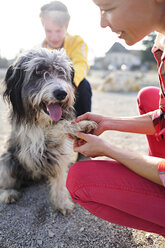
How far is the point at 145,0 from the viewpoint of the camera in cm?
133

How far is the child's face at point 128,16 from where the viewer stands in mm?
1355

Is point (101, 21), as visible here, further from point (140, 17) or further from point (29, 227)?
point (29, 227)

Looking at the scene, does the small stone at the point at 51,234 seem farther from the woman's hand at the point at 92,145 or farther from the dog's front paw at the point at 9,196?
the woman's hand at the point at 92,145

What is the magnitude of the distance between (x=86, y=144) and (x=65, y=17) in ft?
7.14

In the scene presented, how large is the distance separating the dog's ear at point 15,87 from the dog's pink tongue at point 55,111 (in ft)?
1.06

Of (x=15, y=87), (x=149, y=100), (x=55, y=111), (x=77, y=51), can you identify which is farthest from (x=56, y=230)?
(x=77, y=51)

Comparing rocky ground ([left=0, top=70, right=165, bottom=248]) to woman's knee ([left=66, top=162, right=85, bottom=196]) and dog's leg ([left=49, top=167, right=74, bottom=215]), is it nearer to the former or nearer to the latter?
dog's leg ([left=49, top=167, right=74, bottom=215])

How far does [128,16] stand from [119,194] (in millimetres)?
1161

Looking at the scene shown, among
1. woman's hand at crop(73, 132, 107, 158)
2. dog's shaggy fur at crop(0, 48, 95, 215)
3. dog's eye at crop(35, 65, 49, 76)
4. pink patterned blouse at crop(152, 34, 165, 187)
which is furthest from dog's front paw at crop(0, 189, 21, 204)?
pink patterned blouse at crop(152, 34, 165, 187)

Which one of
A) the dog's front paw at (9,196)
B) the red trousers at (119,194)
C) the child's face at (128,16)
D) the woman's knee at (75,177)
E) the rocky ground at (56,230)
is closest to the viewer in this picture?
the child's face at (128,16)

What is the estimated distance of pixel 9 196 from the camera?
237 cm

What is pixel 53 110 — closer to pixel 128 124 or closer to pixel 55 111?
pixel 55 111

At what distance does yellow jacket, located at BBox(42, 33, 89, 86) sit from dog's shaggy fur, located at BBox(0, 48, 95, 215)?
54 centimetres

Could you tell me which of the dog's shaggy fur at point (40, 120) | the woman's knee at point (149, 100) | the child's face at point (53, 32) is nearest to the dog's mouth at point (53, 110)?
the dog's shaggy fur at point (40, 120)
